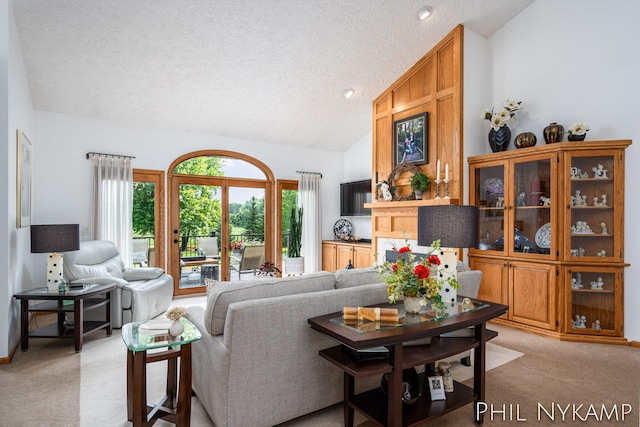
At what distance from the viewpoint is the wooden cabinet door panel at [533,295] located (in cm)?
383

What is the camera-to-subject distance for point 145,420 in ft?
6.55

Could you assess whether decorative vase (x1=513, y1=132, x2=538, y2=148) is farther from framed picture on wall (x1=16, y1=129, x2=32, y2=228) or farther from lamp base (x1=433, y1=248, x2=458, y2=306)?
framed picture on wall (x1=16, y1=129, x2=32, y2=228)

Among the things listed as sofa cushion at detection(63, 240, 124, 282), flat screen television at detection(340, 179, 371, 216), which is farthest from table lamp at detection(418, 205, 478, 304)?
flat screen television at detection(340, 179, 371, 216)

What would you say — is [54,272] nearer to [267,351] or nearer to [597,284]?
[267,351]

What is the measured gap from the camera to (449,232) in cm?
244

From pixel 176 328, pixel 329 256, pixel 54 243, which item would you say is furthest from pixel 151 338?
pixel 329 256

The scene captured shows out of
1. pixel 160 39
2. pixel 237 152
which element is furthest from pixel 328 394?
pixel 237 152

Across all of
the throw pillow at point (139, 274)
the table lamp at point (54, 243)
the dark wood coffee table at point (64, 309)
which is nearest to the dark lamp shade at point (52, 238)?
the table lamp at point (54, 243)

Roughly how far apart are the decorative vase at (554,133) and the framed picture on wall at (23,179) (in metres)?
5.55

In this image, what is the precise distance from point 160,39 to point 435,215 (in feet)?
11.5

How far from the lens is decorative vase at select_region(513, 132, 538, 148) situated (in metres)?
4.15

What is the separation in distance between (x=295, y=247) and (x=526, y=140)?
13.7 feet

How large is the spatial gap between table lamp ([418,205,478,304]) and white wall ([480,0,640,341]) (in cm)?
253

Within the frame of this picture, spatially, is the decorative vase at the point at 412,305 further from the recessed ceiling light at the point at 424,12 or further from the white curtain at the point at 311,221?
the white curtain at the point at 311,221
